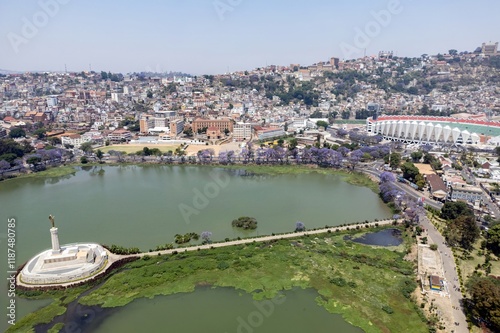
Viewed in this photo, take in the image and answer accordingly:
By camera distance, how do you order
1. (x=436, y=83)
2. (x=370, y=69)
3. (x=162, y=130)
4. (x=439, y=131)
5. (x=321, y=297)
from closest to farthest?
(x=321, y=297) → (x=439, y=131) → (x=162, y=130) → (x=436, y=83) → (x=370, y=69)

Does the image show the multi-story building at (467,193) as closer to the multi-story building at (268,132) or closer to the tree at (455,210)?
the tree at (455,210)

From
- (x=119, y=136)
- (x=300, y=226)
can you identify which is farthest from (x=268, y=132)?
(x=300, y=226)

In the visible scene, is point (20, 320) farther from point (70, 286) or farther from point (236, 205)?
point (236, 205)

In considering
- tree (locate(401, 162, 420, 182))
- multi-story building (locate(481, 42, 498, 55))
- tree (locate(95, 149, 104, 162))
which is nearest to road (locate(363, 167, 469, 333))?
tree (locate(401, 162, 420, 182))

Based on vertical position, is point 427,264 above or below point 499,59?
below

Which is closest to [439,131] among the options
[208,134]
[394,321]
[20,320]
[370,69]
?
[208,134]

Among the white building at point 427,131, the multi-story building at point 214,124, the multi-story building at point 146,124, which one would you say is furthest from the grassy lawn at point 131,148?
the white building at point 427,131

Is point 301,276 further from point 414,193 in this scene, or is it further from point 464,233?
point 414,193

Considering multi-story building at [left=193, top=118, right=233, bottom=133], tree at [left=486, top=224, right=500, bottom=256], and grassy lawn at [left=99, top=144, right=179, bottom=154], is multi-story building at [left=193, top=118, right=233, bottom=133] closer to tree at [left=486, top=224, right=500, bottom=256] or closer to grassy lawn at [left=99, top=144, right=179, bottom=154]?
grassy lawn at [left=99, top=144, right=179, bottom=154]
